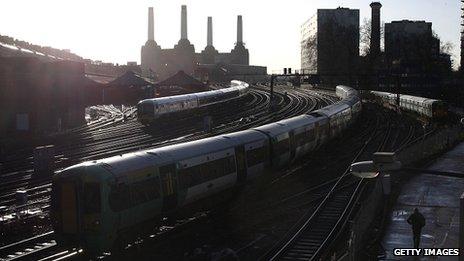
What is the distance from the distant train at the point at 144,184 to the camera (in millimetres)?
14648

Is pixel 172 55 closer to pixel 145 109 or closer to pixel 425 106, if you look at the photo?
pixel 145 109

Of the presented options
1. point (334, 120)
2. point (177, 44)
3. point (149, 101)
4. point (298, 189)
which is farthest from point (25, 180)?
point (177, 44)

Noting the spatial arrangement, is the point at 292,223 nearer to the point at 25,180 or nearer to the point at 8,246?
the point at 8,246

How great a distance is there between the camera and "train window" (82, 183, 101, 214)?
1456 cm

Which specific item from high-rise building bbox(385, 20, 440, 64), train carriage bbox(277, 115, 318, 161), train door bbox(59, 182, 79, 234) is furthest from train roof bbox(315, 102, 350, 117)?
high-rise building bbox(385, 20, 440, 64)

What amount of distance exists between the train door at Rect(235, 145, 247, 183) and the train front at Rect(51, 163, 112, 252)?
7747 millimetres

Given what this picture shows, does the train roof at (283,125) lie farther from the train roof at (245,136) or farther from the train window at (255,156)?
the train window at (255,156)

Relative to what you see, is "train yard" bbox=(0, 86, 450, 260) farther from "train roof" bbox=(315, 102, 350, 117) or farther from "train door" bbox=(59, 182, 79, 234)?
"train roof" bbox=(315, 102, 350, 117)

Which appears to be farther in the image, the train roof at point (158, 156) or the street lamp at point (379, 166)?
the train roof at point (158, 156)

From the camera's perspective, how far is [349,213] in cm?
2120

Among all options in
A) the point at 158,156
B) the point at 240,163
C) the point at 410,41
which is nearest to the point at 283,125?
the point at 240,163

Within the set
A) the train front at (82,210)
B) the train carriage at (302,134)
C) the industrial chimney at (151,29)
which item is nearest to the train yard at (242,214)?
the train front at (82,210)

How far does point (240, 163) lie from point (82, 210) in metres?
8.49

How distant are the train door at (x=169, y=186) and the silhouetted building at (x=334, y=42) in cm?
9231
